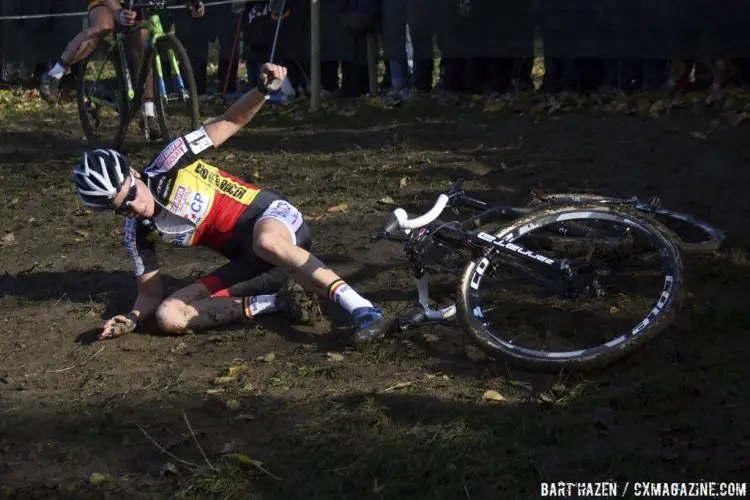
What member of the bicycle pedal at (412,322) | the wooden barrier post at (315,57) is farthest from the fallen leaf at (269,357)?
the wooden barrier post at (315,57)

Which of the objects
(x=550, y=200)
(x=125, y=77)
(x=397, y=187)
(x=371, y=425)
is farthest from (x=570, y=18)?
(x=371, y=425)

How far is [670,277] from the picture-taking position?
516 cm

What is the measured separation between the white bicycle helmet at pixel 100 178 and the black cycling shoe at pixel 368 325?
153 centimetres

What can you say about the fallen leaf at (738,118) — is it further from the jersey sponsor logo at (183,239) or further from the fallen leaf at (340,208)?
the jersey sponsor logo at (183,239)

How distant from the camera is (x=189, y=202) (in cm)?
632

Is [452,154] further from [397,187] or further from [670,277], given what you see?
[670,277]

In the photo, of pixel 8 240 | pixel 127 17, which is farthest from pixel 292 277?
pixel 127 17

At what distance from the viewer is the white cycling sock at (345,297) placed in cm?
595

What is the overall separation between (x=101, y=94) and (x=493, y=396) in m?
7.57

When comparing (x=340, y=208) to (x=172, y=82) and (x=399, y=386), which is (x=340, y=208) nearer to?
(x=172, y=82)

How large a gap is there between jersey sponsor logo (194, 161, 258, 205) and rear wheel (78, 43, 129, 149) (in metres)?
4.83

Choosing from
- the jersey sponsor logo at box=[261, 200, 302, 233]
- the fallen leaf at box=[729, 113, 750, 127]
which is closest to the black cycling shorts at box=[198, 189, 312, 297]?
the jersey sponsor logo at box=[261, 200, 302, 233]

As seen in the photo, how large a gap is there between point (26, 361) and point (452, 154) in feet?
15.4

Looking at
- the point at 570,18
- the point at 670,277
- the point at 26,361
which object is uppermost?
the point at 570,18
